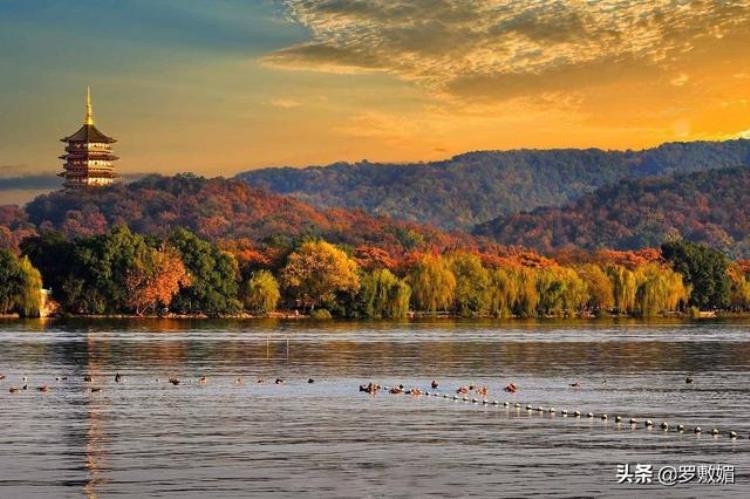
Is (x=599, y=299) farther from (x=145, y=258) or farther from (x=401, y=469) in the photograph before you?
(x=401, y=469)

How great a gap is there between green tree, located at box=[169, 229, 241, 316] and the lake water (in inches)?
2150

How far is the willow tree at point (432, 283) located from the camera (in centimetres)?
13738

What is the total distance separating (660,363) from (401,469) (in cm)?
4007

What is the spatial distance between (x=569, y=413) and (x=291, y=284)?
97.8m

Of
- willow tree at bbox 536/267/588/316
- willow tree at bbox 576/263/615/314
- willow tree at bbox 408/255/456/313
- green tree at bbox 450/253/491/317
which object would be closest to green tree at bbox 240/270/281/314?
willow tree at bbox 408/255/456/313

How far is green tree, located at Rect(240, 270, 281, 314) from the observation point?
445 ft

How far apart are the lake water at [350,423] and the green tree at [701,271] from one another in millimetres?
83465

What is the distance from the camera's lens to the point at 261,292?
5354 inches

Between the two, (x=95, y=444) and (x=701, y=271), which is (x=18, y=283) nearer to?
(x=701, y=271)

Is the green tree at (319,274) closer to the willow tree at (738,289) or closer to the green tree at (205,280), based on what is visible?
the green tree at (205,280)

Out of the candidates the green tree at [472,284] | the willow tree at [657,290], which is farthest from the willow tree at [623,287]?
the green tree at [472,284]

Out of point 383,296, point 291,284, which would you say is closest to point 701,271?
point 383,296

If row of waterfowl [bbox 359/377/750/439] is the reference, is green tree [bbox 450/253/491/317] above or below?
above

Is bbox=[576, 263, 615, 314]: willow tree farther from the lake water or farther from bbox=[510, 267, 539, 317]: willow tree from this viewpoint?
the lake water
